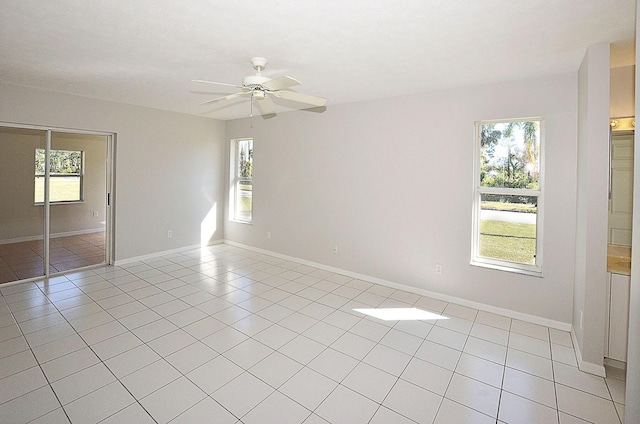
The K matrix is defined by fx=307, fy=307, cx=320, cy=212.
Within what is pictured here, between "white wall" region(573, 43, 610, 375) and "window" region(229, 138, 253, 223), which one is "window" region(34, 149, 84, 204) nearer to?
"window" region(229, 138, 253, 223)

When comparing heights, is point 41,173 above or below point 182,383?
above

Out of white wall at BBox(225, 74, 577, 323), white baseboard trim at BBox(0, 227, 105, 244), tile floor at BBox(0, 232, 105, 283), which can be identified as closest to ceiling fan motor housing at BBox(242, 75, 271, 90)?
white wall at BBox(225, 74, 577, 323)

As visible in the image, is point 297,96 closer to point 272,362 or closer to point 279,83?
point 279,83

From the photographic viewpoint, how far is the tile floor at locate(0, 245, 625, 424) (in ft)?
6.46

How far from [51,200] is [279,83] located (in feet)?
19.3

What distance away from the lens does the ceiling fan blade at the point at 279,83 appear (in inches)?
89.8

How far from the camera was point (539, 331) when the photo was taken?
3043 millimetres

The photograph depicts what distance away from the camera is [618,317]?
2.41 m

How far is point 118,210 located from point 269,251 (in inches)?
99.5

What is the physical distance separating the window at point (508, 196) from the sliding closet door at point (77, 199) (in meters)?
5.75

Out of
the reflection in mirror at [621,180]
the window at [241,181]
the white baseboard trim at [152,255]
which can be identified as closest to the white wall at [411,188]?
the reflection in mirror at [621,180]

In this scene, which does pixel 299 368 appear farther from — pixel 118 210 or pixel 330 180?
pixel 118 210

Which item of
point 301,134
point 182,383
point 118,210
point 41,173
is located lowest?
point 182,383

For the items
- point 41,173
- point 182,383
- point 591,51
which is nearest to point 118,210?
point 41,173
